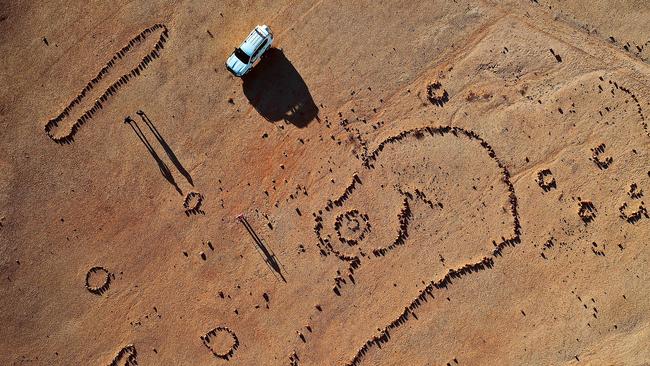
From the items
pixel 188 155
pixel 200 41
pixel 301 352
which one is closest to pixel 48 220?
pixel 188 155

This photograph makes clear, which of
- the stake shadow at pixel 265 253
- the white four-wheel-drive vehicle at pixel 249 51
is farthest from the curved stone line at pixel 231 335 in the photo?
the white four-wheel-drive vehicle at pixel 249 51

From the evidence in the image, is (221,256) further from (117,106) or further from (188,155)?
(117,106)

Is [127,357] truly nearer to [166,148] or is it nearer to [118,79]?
[166,148]

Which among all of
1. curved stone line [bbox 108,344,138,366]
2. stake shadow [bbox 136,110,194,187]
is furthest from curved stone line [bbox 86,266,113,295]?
stake shadow [bbox 136,110,194,187]

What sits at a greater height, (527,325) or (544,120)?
(544,120)

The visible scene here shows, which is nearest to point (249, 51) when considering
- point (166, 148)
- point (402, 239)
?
point (166, 148)

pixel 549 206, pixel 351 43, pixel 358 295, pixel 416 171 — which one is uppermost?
pixel 351 43
